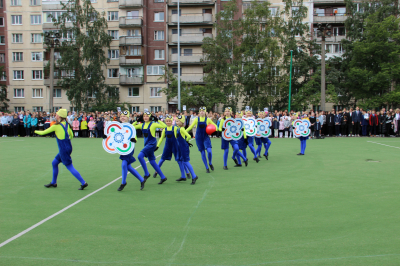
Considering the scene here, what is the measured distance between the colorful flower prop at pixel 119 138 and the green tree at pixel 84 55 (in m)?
40.7

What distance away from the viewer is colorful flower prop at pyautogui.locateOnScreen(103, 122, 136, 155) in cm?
924

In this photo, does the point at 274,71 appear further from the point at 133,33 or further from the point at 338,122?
the point at 133,33

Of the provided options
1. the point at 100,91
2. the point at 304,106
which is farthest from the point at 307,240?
the point at 100,91

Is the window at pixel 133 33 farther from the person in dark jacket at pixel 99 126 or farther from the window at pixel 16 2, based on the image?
the person in dark jacket at pixel 99 126

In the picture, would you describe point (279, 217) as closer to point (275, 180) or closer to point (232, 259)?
point (232, 259)

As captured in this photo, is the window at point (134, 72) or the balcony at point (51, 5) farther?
the balcony at point (51, 5)

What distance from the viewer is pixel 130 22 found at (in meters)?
52.2

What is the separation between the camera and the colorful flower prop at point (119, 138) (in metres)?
9.24

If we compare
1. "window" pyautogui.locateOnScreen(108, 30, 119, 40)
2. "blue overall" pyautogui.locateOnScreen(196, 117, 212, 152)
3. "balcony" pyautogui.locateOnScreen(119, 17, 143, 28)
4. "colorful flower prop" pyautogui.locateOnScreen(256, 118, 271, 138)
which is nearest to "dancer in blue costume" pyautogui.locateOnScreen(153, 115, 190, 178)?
"blue overall" pyautogui.locateOnScreen(196, 117, 212, 152)

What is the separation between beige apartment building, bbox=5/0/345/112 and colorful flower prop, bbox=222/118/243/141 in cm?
3776

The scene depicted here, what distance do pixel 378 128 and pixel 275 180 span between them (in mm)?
21812

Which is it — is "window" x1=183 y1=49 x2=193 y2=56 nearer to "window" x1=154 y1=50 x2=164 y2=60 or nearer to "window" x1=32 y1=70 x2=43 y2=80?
"window" x1=154 y1=50 x2=164 y2=60

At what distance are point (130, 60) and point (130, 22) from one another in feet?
17.9

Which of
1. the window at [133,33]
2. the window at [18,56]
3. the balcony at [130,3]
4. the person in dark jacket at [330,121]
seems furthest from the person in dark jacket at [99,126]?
the window at [18,56]
